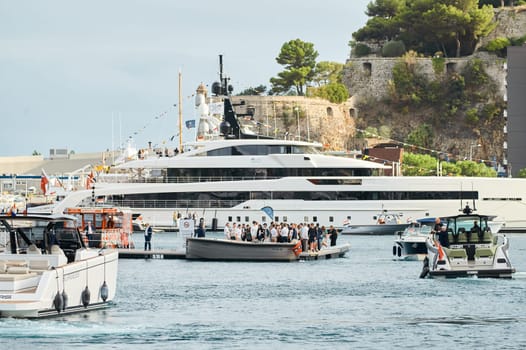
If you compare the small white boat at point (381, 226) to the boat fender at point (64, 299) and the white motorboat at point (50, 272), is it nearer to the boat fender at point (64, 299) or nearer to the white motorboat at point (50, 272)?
the white motorboat at point (50, 272)

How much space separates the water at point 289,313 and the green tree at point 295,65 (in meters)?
75.3

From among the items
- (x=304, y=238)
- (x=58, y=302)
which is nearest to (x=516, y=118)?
(x=304, y=238)

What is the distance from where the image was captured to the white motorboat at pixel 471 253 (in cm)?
3234

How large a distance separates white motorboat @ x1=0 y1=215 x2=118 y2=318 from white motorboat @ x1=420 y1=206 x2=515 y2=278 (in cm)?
1012

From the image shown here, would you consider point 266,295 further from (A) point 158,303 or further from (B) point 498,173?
(B) point 498,173

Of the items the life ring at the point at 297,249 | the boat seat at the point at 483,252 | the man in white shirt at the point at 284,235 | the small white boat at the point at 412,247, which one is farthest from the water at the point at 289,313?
the small white boat at the point at 412,247

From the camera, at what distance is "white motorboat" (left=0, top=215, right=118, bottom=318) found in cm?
2234

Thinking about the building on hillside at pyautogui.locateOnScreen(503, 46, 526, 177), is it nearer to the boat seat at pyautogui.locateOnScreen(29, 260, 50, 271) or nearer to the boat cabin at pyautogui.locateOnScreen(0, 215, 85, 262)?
the boat cabin at pyautogui.locateOnScreen(0, 215, 85, 262)

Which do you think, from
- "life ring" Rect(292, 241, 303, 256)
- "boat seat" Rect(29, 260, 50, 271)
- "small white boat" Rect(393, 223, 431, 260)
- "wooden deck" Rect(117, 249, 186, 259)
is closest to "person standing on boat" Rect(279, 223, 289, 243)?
"life ring" Rect(292, 241, 303, 256)

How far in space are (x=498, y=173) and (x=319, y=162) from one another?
31398mm

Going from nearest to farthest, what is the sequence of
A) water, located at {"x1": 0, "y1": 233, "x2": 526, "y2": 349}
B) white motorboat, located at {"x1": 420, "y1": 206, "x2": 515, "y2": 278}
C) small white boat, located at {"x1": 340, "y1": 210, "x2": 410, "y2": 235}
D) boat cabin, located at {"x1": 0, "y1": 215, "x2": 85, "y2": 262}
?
water, located at {"x1": 0, "y1": 233, "x2": 526, "y2": 349} < boat cabin, located at {"x1": 0, "y1": 215, "x2": 85, "y2": 262} < white motorboat, located at {"x1": 420, "y1": 206, "x2": 515, "y2": 278} < small white boat, located at {"x1": 340, "y1": 210, "x2": 410, "y2": 235}

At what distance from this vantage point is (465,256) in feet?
106

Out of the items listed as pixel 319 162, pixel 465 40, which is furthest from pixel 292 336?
pixel 465 40

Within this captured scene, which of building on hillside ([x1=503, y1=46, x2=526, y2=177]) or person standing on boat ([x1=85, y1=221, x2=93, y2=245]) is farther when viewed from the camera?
building on hillside ([x1=503, y1=46, x2=526, y2=177])
